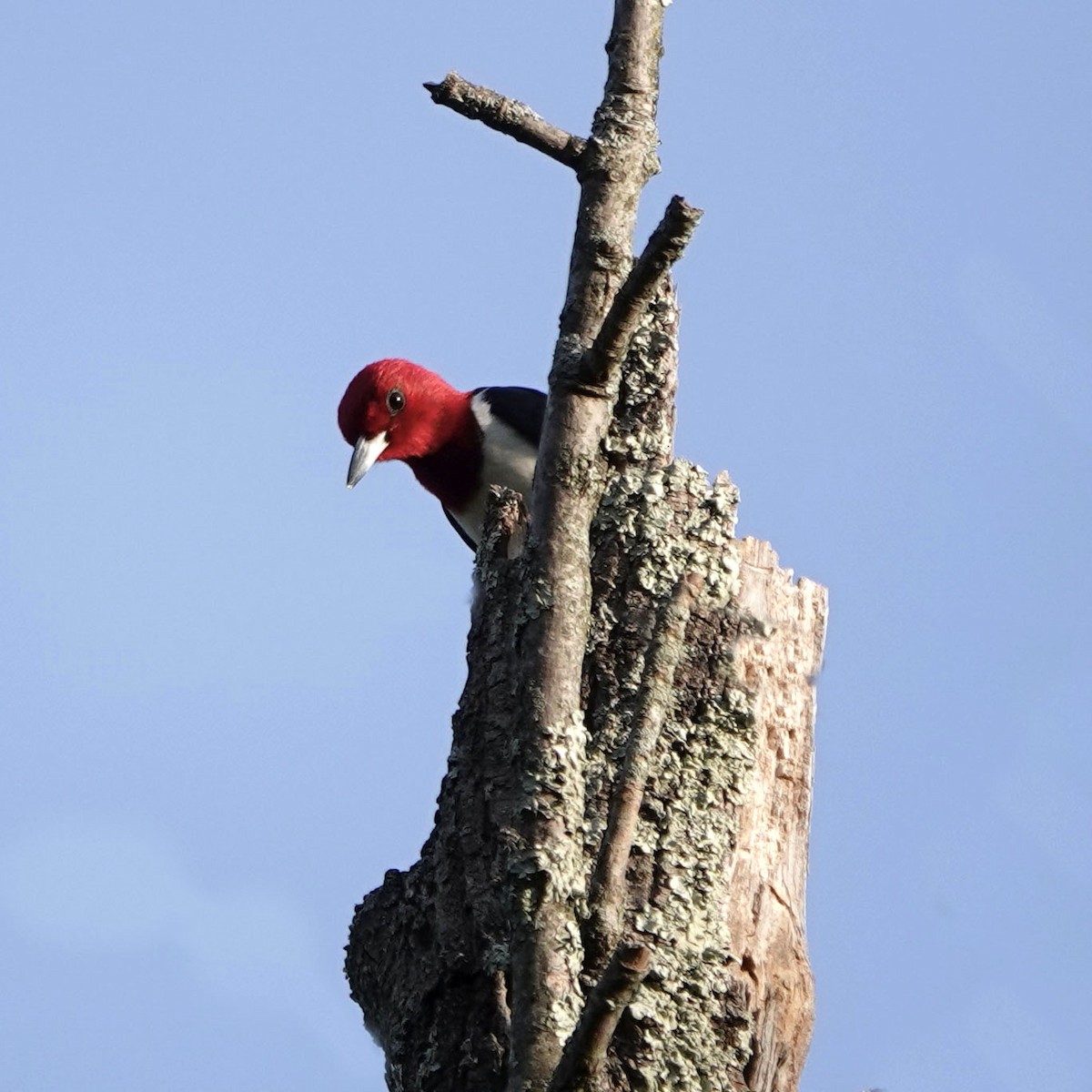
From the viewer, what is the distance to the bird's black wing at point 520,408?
5.14m

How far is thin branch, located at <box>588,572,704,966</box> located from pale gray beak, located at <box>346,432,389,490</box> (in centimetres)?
332

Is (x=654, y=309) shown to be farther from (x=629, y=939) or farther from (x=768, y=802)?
(x=629, y=939)

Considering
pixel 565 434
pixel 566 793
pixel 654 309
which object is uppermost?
pixel 654 309

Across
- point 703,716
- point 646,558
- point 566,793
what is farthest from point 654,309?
point 566,793

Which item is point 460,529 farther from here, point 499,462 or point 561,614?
point 561,614

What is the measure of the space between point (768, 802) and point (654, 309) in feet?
3.57

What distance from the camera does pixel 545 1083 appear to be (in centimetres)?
186

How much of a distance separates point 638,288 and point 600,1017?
2.92ft

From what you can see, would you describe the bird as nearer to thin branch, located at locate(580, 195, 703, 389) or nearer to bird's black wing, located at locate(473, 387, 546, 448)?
bird's black wing, located at locate(473, 387, 546, 448)

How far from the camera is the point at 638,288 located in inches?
79.1

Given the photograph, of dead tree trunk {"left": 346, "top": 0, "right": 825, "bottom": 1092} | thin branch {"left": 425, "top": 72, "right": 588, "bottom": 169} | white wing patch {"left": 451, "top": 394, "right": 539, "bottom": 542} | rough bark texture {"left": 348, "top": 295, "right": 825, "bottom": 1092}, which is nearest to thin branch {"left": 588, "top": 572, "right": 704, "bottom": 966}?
dead tree trunk {"left": 346, "top": 0, "right": 825, "bottom": 1092}

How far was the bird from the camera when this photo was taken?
5.25 metres

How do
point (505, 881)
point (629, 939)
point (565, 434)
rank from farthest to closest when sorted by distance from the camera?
point (629, 939) < point (565, 434) < point (505, 881)

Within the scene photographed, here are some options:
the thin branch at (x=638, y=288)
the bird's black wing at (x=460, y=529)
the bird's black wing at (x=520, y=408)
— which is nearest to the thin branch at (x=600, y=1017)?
the thin branch at (x=638, y=288)
